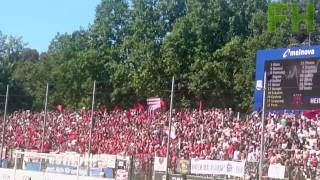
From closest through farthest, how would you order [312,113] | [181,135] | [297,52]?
[312,113] < [297,52] < [181,135]

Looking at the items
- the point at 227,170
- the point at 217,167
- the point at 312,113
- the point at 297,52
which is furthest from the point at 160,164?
the point at 297,52

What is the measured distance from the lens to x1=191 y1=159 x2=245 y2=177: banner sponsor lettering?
2230 centimetres

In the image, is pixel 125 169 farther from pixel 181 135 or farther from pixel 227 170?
pixel 181 135

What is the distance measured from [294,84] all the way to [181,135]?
5237mm

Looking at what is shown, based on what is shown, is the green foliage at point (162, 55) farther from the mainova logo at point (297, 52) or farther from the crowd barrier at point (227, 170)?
the crowd barrier at point (227, 170)

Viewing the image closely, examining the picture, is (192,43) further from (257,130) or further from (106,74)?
(257,130)

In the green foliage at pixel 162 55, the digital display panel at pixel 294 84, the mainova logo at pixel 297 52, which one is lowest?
the digital display panel at pixel 294 84

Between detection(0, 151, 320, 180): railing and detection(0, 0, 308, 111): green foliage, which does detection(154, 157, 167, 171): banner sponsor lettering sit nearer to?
detection(0, 151, 320, 180): railing

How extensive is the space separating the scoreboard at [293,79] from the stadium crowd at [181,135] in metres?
0.56

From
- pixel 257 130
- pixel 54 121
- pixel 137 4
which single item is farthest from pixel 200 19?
pixel 257 130

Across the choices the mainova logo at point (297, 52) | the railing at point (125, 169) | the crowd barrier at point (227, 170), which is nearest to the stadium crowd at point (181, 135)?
the crowd barrier at point (227, 170)

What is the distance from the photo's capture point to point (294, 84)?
27406mm

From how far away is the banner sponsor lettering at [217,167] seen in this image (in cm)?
2230

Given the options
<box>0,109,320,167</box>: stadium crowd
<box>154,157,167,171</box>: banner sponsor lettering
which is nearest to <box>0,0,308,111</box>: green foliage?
<box>0,109,320,167</box>: stadium crowd
